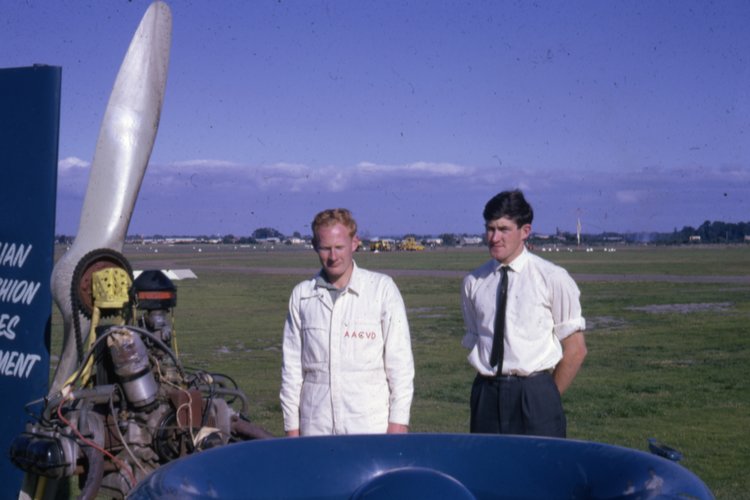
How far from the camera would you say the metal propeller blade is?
4.68 metres

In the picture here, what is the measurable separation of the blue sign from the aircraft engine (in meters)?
0.32

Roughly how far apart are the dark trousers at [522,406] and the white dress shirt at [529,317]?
4cm

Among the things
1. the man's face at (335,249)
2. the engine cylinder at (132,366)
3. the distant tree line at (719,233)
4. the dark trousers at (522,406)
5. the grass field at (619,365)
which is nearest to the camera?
the man's face at (335,249)

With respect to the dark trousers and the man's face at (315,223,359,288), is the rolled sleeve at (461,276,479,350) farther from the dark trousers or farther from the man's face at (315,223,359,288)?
the man's face at (315,223,359,288)

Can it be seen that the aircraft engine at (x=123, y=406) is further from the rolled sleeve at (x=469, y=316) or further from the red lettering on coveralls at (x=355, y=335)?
the rolled sleeve at (x=469, y=316)

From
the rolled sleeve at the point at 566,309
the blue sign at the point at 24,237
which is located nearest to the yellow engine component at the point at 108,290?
the blue sign at the point at 24,237

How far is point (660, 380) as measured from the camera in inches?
426

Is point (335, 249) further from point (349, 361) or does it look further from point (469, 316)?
point (469, 316)

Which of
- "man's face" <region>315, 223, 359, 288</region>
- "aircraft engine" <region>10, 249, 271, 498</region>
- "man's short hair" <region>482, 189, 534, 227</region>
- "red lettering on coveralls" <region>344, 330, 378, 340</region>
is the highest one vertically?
"man's short hair" <region>482, 189, 534, 227</region>

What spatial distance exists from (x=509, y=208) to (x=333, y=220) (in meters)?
0.73

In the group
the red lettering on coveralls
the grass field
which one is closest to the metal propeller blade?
the red lettering on coveralls

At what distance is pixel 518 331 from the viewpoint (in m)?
3.68

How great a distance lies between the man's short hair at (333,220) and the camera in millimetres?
3467

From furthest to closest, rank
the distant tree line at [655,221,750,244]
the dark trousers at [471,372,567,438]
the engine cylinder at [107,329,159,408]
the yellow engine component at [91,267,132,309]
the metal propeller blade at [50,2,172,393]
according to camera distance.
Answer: the distant tree line at [655,221,750,244] → the metal propeller blade at [50,2,172,393] → the yellow engine component at [91,267,132,309] → the engine cylinder at [107,329,159,408] → the dark trousers at [471,372,567,438]
